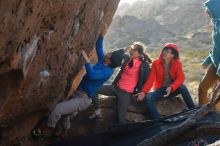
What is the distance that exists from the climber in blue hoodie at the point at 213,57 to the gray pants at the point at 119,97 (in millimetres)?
2142

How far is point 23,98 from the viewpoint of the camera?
10.3 meters

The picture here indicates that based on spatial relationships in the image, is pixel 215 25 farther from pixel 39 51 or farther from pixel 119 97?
pixel 39 51

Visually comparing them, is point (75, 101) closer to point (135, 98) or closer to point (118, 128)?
point (118, 128)

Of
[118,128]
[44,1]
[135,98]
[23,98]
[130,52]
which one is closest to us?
[44,1]

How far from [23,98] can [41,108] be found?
1.27 metres

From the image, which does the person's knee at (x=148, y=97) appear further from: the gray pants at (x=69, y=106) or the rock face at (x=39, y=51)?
the rock face at (x=39, y=51)

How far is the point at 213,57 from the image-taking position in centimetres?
1300

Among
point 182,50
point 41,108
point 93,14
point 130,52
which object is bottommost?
point 182,50

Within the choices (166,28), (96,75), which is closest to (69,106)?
(96,75)

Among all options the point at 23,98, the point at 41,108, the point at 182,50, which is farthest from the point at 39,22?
the point at 182,50

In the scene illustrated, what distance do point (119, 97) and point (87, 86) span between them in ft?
4.88

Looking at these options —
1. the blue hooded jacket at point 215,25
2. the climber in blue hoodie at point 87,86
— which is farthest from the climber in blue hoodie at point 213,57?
the climber in blue hoodie at point 87,86

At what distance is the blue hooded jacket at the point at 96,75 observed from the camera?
11.3m

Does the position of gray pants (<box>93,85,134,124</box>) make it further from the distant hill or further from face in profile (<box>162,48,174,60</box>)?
the distant hill
